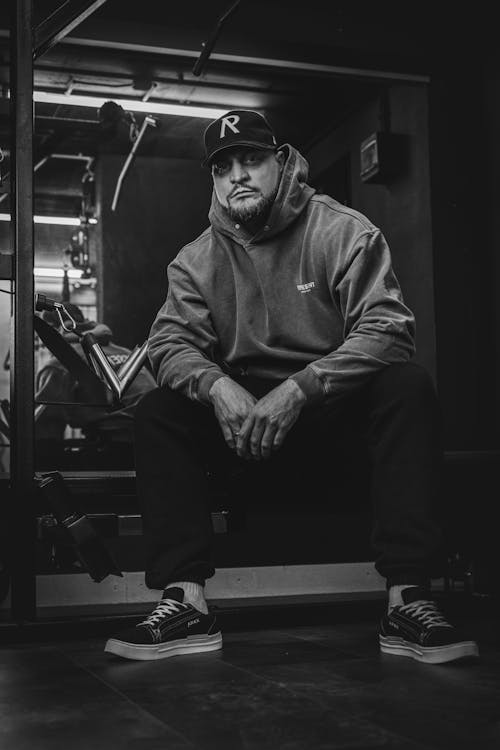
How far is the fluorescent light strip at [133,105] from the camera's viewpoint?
588 cm

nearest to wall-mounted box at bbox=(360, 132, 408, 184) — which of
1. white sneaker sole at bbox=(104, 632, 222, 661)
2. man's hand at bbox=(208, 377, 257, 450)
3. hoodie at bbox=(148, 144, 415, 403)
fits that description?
hoodie at bbox=(148, 144, 415, 403)

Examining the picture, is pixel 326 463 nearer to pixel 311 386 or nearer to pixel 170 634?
pixel 311 386

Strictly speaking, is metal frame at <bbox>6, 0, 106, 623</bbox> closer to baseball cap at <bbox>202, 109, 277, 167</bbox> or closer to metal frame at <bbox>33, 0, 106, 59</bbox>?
metal frame at <bbox>33, 0, 106, 59</bbox>

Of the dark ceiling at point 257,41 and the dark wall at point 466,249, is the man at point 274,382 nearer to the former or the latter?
the dark ceiling at point 257,41

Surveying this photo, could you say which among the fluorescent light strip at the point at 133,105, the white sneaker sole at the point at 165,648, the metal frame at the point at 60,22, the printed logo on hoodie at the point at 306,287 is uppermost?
the fluorescent light strip at the point at 133,105

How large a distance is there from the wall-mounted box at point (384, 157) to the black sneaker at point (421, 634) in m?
3.67

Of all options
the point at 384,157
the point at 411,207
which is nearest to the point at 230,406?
the point at 411,207

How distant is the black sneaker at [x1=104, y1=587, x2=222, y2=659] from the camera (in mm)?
1751

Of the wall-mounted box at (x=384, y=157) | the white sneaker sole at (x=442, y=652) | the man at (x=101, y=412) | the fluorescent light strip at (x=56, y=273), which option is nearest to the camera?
the white sneaker sole at (x=442, y=652)

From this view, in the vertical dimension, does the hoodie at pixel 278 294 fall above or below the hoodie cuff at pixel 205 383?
above

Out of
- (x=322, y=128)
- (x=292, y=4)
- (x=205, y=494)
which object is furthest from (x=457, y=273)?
(x=205, y=494)

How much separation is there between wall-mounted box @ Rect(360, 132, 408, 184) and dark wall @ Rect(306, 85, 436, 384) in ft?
0.15

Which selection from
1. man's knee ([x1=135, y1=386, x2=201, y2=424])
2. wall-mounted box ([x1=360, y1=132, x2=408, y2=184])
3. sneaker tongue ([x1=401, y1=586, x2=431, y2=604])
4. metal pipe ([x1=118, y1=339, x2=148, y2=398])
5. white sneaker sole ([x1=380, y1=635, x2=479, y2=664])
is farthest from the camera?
wall-mounted box ([x1=360, y1=132, x2=408, y2=184])

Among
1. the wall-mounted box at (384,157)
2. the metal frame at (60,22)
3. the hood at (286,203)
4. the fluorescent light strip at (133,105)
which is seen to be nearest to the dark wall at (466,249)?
the wall-mounted box at (384,157)
